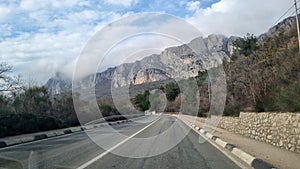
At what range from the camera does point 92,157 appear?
13.2m

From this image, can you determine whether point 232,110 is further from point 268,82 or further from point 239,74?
point 239,74

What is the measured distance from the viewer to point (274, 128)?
14789 mm

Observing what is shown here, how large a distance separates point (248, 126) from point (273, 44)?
28597 millimetres

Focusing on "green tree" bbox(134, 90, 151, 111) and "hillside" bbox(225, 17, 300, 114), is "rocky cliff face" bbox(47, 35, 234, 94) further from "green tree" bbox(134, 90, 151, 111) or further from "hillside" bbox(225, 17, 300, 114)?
"green tree" bbox(134, 90, 151, 111)

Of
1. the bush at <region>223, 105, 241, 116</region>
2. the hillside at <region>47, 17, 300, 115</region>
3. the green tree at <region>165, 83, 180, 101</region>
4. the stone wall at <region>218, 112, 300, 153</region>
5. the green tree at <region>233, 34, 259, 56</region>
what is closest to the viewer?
the stone wall at <region>218, 112, 300, 153</region>

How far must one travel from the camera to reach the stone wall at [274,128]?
12.4 m

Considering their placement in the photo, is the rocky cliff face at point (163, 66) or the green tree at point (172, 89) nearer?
the rocky cliff face at point (163, 66)

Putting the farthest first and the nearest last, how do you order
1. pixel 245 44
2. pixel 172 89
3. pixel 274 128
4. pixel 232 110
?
pixel 172 89
pixel 245 44
pixel 232 110
pixel 274 128

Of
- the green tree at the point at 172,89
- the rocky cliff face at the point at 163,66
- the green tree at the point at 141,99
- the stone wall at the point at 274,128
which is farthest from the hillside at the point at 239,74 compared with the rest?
the green tree at the point at 141,99

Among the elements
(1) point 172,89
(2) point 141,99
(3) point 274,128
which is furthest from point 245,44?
(3) point 274,128

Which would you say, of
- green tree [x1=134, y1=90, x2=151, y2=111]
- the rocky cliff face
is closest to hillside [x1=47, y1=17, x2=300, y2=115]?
the rocky cliff face

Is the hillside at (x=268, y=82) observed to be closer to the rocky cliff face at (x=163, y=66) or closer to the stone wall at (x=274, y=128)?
the stone wall at (x=274, y=128)

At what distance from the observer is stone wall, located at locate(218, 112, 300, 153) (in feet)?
40.8

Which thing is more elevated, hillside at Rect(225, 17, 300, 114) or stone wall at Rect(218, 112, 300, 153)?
hillside at Rect(225, 17, 300, 114)
